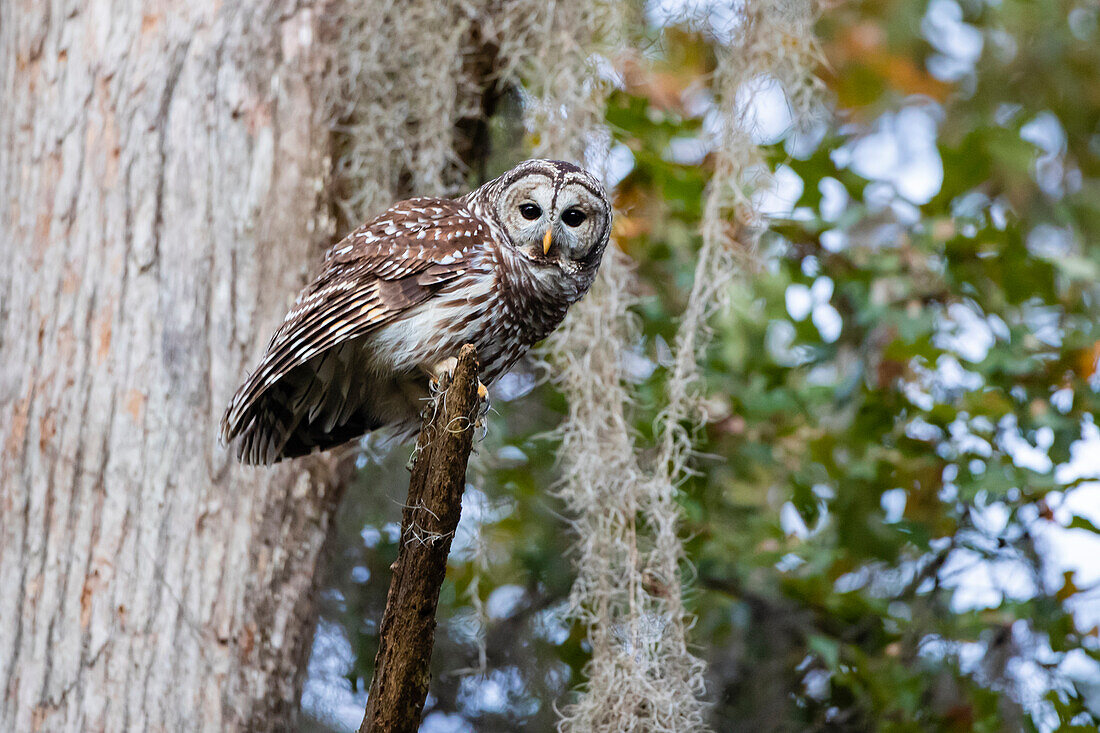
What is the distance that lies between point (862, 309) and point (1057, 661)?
1.26 meters

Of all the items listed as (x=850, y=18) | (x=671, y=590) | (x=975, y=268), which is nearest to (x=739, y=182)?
(x=975, y=268)

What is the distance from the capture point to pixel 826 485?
3600 millimetres

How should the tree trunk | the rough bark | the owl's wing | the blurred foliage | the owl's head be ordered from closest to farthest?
the rough bark
the owl's wing
the owl's head
the tree trunk
the blurred foliage

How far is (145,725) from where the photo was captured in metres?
2.51

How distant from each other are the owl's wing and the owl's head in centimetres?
12

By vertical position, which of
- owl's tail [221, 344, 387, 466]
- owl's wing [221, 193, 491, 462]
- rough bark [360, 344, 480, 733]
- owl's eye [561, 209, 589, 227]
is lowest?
rough bark [360, 344, 480, 733]

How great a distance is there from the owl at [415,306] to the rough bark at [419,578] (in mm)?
395

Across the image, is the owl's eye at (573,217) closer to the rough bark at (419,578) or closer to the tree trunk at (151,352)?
the rough bark at (419,578)

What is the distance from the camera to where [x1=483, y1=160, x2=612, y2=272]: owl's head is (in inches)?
95.0

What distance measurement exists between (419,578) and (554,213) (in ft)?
3.30

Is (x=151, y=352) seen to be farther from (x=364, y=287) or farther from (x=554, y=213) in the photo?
(x=554, y=213)

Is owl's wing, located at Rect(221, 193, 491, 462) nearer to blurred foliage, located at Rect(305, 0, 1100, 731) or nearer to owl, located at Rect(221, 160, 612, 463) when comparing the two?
owl, located at Rect(221, 160, 612, 463)

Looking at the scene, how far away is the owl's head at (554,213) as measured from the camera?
7.91ft

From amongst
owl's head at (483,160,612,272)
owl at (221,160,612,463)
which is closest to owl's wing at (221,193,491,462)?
owl at (221,160,612,463)
